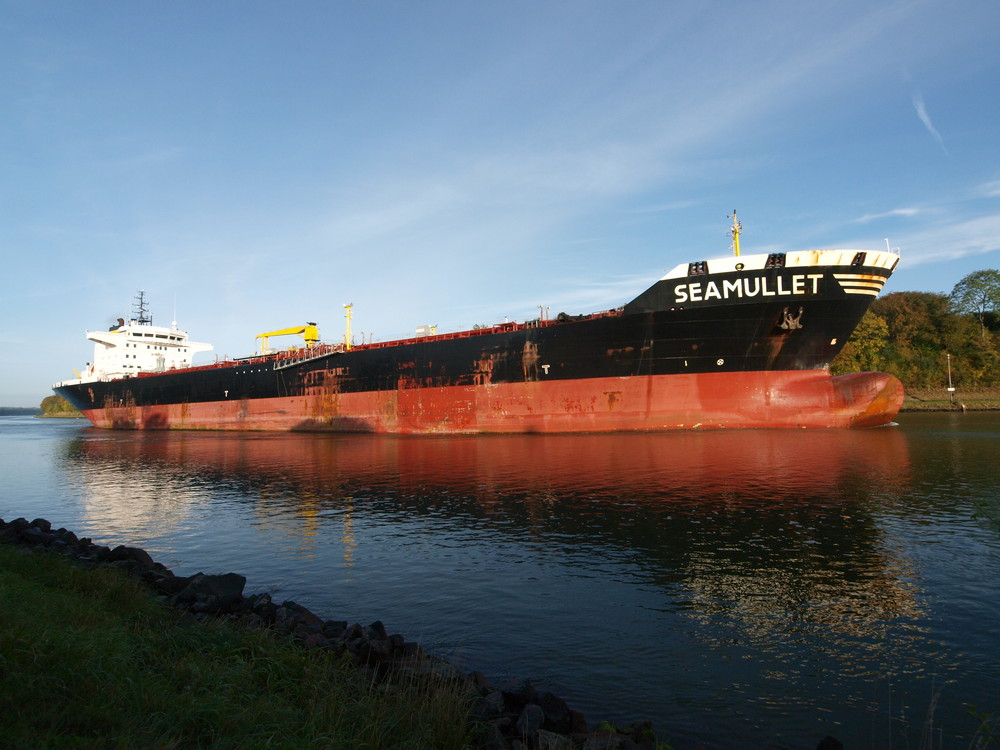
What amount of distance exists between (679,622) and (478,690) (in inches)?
111

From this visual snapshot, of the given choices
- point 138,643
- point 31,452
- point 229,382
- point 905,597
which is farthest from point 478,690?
point 229,382

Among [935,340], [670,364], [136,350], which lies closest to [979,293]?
[935,340]

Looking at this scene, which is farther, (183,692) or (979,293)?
(979,293)

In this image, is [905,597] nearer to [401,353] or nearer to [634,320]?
[634,320]

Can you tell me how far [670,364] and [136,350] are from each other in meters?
48.0

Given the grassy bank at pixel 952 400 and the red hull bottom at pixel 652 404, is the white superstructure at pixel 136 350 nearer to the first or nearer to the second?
the red hull bottom at pixel 652 404

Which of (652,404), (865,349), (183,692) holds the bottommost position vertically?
(183,692)

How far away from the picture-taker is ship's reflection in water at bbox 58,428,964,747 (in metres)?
4.77

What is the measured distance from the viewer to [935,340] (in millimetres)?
51219

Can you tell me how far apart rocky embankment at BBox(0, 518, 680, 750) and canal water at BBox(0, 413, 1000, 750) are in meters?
0.63

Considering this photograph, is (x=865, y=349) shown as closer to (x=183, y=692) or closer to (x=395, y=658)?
(x=395, y=658)

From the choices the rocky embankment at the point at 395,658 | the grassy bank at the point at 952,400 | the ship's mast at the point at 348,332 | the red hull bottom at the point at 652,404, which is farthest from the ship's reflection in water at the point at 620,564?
the grassy bank at the point at 952,400

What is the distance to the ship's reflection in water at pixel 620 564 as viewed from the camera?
188 inches

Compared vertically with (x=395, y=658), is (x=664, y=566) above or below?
below
